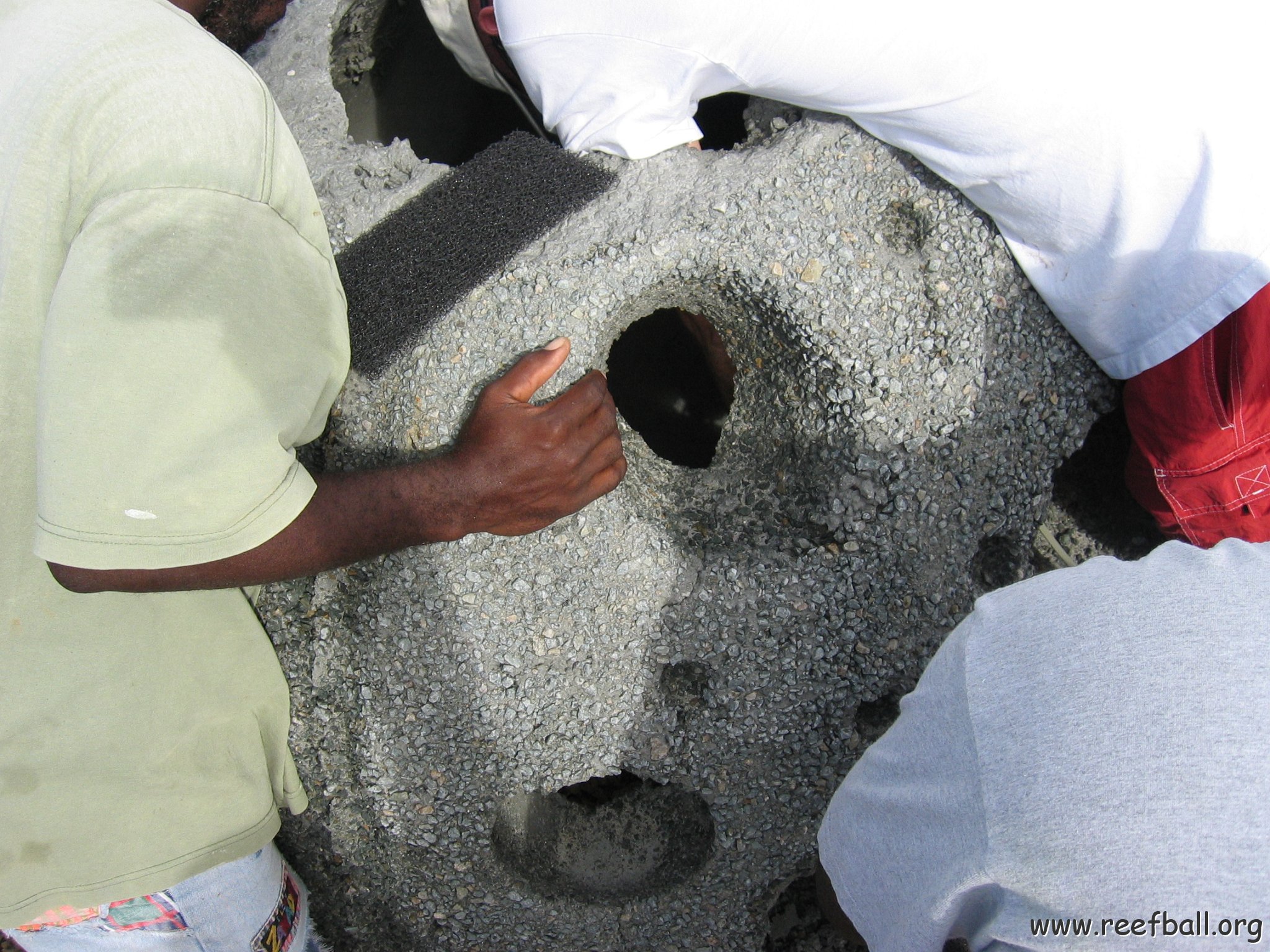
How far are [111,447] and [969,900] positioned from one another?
3.08 ft

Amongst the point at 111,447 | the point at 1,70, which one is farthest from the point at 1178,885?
the point at 1,70

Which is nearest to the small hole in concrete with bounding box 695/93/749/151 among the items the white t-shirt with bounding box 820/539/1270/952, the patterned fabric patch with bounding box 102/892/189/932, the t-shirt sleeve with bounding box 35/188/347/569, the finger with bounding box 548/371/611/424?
the finger with bounding box 548/371/611/424

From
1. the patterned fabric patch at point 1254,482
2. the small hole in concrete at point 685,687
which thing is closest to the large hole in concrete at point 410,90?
the small hole in concrete at point 685,687

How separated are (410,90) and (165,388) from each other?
3.60 feet

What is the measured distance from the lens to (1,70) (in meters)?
0.92

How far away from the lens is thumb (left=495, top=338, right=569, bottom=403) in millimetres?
1150

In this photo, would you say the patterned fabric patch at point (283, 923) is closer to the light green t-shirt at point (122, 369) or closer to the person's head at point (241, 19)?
the light green t-shirt at point (122, 369)

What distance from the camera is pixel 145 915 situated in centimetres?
123

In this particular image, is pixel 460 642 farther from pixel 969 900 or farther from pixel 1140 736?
pixel 1140 736

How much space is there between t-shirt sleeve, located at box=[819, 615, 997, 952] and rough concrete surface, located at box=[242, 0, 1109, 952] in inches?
12.6

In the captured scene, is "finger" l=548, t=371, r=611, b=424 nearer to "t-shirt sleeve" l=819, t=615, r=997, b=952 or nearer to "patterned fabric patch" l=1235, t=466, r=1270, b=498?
"t-shirt sleeve" l=819, t=615, r=997, b=952

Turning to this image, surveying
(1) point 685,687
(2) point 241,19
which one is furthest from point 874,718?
(2) point 241,19

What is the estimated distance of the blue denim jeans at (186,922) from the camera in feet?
4.03

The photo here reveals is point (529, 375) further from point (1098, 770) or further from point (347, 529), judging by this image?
point (1098, 770)
